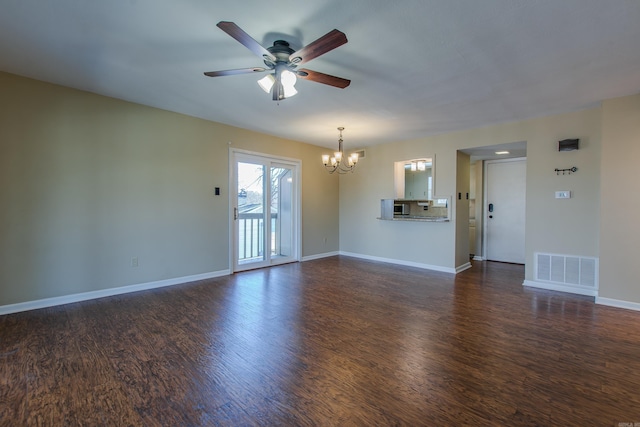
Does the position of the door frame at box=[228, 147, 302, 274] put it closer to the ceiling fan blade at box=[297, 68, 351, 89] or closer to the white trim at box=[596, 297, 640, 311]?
the ceiling fan blade at box=[297, 68, 351, 89]

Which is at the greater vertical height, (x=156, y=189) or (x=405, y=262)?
(x=156, y=189)

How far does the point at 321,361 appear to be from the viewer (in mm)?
2248

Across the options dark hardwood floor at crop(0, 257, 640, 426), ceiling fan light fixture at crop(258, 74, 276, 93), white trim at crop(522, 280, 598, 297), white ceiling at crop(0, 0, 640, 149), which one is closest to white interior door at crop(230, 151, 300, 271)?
white ceiling at crop(0, 0, 640, 149)

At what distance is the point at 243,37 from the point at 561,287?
202 inches

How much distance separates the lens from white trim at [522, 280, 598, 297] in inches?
156

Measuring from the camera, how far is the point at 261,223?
5.60 meters

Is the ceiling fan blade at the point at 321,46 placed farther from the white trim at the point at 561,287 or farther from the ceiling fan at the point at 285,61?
the white trim at the point at 561,287

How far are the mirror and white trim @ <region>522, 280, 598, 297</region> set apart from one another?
82.7 inches

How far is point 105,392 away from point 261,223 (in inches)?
152

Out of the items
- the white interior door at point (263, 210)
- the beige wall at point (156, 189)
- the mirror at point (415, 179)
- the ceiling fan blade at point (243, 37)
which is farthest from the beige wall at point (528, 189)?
the ceiling fan blade at point (243, 37)

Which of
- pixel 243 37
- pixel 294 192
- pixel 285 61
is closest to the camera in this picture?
pixel 243 37

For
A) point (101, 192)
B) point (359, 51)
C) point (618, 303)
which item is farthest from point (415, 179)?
point (101, 192)

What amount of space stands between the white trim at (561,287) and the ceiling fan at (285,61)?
13.7 feet

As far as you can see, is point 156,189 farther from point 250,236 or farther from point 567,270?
point 567,270
